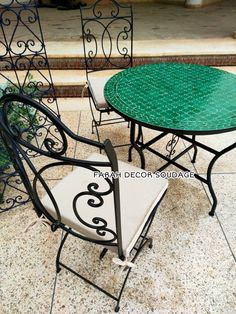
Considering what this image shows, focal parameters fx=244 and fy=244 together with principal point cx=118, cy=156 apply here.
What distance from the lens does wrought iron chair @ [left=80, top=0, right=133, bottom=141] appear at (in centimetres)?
204

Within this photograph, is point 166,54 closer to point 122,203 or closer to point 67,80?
point 67,80

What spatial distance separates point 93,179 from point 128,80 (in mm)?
801

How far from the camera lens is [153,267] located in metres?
1.33

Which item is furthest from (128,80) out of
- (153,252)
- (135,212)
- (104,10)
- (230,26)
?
(104,10)

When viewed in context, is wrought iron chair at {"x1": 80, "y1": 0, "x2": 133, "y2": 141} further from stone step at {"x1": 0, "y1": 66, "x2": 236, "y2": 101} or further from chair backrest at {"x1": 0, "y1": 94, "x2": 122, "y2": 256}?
chair backrest at {"x1": 0, "y1": 94, "x2": 122, "y2": 256}

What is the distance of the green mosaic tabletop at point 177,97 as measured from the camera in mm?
1205

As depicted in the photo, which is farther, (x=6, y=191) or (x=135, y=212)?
(x=6, y=191)

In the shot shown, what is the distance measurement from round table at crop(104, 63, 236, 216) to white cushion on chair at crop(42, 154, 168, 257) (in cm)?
29

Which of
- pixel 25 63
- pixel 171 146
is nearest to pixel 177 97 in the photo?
pixel 171 146

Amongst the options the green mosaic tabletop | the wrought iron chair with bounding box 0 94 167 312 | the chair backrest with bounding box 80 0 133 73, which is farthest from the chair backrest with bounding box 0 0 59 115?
the wrought iron chair with bounding box 0 94 167 312

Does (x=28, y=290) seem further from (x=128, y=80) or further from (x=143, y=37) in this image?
(x=143, y=37)

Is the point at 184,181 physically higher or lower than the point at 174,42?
lower

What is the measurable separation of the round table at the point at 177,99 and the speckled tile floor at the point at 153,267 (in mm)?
207

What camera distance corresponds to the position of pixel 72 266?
1340 mm
